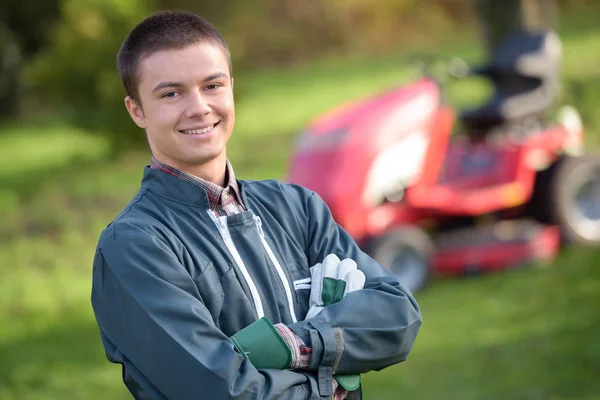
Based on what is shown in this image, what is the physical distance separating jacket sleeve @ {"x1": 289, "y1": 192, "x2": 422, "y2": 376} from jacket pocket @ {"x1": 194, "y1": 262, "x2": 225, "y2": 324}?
0.17 m

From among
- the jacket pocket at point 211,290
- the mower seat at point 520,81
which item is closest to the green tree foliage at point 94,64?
the mower seat at point 520,81

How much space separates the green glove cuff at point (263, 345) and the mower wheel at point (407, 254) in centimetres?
417

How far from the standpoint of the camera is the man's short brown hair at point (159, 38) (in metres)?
2.20

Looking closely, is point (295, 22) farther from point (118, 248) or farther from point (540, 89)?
point (118, 248)

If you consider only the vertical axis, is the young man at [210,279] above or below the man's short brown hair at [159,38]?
below

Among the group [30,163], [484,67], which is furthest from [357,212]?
[30,163]

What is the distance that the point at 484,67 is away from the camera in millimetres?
7297

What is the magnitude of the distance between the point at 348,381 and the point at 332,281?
24 cm

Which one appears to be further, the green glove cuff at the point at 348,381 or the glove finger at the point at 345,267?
the glove finger at the point at 345,267

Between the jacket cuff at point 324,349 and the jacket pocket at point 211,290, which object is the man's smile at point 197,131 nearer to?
the jacket pocket at point 211,290

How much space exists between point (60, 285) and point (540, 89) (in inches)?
145

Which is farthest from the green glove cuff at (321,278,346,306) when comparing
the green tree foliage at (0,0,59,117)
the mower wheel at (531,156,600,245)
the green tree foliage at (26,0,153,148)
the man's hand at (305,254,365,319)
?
the green tree foliage at (0,0,59,117)

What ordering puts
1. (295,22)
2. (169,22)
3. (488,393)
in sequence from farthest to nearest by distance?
(295,22), (488,393), (169,22)

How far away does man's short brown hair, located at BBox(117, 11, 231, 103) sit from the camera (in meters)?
2.20
